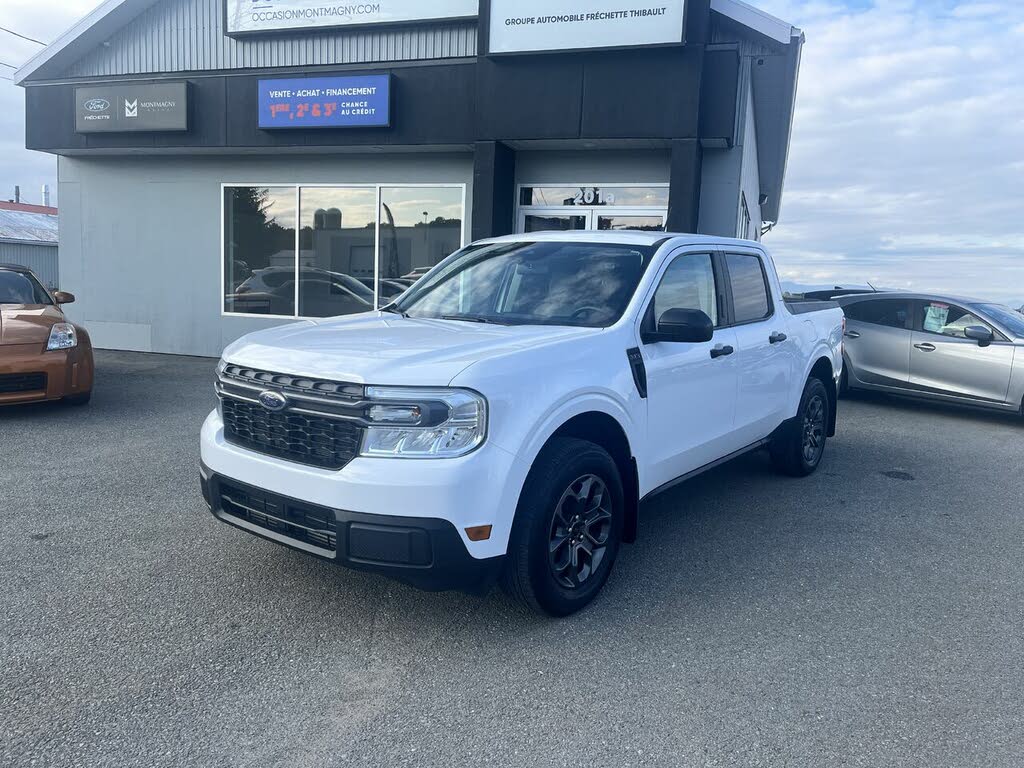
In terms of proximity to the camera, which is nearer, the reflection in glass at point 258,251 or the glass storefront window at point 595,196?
the glass storefront window at point 595,196

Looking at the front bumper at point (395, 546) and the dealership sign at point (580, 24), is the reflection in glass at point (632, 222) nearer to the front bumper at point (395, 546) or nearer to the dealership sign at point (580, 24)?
the dealership sign at point (580, 24)

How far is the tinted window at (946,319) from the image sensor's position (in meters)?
9.91

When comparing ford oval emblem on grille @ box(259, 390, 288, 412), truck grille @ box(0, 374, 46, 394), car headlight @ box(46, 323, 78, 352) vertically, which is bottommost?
truck grille @ box(0, 374, 46, 394)

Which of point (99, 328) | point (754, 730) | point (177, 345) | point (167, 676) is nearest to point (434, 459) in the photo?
point (167, 676)

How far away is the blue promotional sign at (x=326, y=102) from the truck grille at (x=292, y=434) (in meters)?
8.47

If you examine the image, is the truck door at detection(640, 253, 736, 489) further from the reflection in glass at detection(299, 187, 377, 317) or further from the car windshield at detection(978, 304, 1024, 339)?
the reflection in glass at detection(299, 187, 377, 317)

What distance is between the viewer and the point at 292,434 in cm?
355

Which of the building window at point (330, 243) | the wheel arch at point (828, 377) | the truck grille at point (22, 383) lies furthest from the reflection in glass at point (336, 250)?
the wheel arch at point (828, 377)

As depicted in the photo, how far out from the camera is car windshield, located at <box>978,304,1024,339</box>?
9617 millimetres

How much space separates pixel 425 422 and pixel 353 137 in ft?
31.3

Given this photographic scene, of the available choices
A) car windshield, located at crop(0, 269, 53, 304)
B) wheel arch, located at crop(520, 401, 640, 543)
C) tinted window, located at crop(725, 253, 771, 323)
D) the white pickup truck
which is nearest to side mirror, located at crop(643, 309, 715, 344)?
the white pickup truck

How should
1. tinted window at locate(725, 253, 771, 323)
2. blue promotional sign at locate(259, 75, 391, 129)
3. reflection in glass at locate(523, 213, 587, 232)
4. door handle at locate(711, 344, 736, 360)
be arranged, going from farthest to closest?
reflection in glass at locate(523, 213, 587, 232)
blue promotional sign at locate(259, 75, 391, 129)
tinted window at locate(725, 253, 771, 323)
door handle at locate(711, 344, 736, 360)

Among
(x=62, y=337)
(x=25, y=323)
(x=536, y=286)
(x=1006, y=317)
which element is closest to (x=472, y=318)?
(x=536, y=286)

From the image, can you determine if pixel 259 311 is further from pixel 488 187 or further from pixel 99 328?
pixel 488 187
